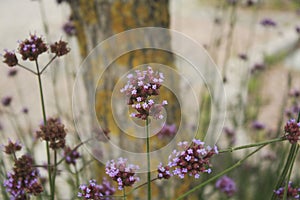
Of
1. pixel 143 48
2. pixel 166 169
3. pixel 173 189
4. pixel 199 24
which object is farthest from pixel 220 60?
pixel 166 169

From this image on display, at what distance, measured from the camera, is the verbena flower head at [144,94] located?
0.86 metres

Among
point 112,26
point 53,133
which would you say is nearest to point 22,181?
point 53,133

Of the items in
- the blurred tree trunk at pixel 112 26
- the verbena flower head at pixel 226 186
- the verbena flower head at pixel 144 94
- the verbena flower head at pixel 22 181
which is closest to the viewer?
the verbena flower head at pixel 144 94

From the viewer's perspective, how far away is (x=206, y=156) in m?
0.93

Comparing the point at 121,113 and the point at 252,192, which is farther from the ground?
the point at 252,192

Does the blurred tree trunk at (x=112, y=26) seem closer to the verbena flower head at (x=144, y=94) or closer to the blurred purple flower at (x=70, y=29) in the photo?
the blurred purple flower at (x=70, y=29)

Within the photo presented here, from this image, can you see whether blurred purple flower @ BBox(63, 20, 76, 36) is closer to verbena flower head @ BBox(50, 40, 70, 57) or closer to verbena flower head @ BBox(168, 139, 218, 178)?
verbena flower head @ BBox(50, 40, 70, 57)

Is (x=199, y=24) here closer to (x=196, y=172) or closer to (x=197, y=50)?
(x=197, y=50)

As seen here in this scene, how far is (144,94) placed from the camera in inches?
34.1

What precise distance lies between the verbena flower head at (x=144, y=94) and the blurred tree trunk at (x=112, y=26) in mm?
922

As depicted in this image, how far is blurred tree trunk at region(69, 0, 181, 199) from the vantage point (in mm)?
1856

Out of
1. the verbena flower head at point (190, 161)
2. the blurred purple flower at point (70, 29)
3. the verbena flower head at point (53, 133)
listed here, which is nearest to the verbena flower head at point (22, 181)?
the verbena flower head at point (53, 133)

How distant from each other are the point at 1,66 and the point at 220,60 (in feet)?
6.68

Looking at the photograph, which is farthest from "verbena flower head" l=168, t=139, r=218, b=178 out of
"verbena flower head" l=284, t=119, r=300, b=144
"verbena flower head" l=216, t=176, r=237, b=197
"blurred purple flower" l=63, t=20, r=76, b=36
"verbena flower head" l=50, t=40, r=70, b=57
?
"blurred purple flower" l=63, t=20, r=76, b=36
